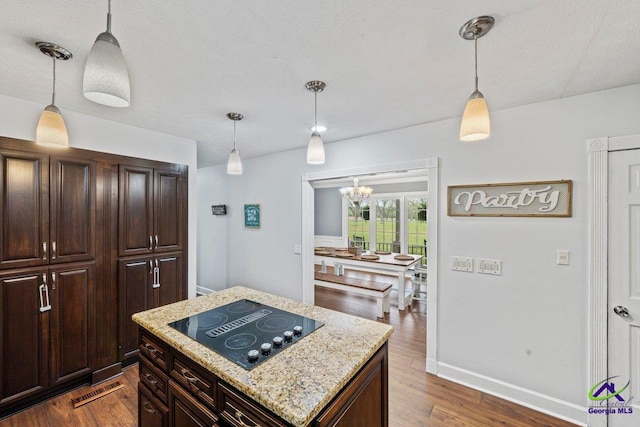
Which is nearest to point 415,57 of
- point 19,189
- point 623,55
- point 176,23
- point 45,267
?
point 623,55

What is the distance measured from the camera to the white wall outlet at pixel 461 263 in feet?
8.06

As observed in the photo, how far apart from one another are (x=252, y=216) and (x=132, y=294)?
1911mm

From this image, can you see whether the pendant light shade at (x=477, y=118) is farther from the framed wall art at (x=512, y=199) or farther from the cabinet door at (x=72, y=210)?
the cabinet door at (x=72, y=210)

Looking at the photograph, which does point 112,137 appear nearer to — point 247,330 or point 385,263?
point 247,330

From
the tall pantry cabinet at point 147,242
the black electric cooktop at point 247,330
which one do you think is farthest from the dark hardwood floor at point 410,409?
the black electric cooktop at point 247,330

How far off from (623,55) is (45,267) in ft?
14.0

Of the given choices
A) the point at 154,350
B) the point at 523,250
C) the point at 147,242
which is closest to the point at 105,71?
the point at 154,350

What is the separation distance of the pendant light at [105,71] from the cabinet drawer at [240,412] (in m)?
1.22

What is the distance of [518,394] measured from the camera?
224 centimetres

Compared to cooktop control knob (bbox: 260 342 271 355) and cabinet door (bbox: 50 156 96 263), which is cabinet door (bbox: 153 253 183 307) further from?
cooktop control knob (bbox: 260 342 271 355)

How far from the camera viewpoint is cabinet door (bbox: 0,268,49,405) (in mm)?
2031

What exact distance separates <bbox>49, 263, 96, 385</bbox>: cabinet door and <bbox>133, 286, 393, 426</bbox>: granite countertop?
1.09 metres

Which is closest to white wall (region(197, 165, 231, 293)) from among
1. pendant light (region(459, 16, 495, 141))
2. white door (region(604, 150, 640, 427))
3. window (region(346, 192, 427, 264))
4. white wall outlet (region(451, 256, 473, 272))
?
white wall outlet (region(451, 256, 473, 272))

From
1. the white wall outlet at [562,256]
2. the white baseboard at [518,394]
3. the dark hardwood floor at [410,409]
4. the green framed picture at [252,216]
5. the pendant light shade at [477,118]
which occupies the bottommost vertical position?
the dark hardwood floor at [410,409]
